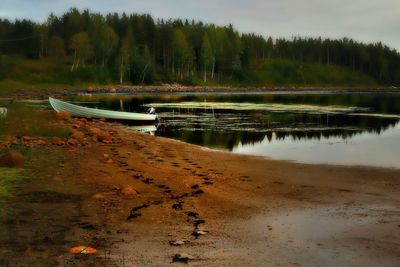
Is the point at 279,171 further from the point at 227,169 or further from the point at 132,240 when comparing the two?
the point at 132,240

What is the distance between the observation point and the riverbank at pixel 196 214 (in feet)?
36.5

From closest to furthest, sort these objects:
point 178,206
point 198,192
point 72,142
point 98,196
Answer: point 178,206 → point 98,196 → point 198,192 → point 72,142

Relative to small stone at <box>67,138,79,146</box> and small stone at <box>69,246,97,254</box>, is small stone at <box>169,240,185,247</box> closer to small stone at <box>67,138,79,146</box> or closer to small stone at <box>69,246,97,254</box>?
small stone at <box>69,246,97,254</box>

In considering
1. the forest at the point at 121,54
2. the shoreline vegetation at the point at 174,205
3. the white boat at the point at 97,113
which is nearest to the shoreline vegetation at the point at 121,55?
the forest at the point at 121,54

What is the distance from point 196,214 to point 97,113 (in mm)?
33692

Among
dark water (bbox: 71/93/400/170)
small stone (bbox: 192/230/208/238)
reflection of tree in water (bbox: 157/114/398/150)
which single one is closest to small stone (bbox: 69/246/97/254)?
small stone (bbox: 192/230/208/238)

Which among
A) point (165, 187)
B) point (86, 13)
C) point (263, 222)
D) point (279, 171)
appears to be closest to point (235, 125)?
point (279, 171)

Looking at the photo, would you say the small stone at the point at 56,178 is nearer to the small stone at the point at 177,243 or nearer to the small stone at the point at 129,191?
the small stone at the point at 129,191

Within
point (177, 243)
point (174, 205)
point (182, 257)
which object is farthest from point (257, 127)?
point (182, 257)

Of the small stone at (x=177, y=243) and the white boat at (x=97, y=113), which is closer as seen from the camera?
the small stone at (x=177, y=243)

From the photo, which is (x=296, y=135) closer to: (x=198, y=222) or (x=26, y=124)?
(x=26, y=124)

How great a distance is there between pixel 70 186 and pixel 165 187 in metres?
3.36

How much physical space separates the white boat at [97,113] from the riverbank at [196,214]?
2153 cm

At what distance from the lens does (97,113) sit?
46.6 m
